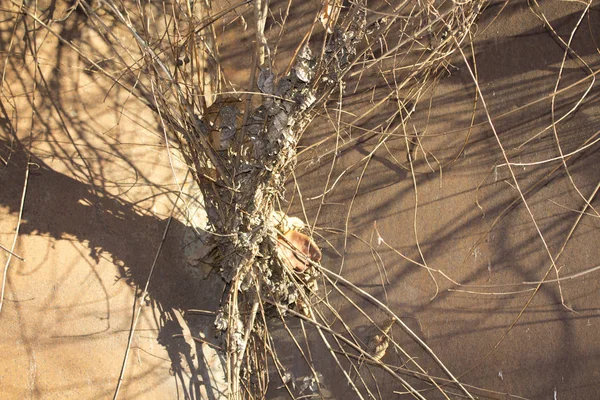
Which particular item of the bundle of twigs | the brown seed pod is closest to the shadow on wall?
the bundle of twigs

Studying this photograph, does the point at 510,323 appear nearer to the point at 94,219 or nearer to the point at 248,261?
the point at 248,261

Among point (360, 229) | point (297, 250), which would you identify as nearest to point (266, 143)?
point (297, 250)

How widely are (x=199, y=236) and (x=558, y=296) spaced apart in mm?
1065

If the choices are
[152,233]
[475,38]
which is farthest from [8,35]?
[475,38]

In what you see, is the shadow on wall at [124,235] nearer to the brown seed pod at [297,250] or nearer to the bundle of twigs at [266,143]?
the bundle of twigs at [266,143]

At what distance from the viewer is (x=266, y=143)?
1.64 m

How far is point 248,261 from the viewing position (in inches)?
68.8

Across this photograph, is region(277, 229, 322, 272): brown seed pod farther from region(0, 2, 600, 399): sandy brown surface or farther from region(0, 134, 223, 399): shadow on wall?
region(0, 134, 223, 399): shadow on wall

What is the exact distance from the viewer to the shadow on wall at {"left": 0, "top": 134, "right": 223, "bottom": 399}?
1.81 meters

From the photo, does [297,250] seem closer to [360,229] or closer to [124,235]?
[360,229]

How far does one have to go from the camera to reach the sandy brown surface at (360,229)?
1.65 m

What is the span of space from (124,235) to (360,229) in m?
0.72

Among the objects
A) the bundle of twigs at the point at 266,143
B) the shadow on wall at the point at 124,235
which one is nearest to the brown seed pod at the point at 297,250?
the bundle of twigs at the point at 266,143

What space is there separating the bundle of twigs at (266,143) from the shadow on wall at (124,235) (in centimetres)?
17
